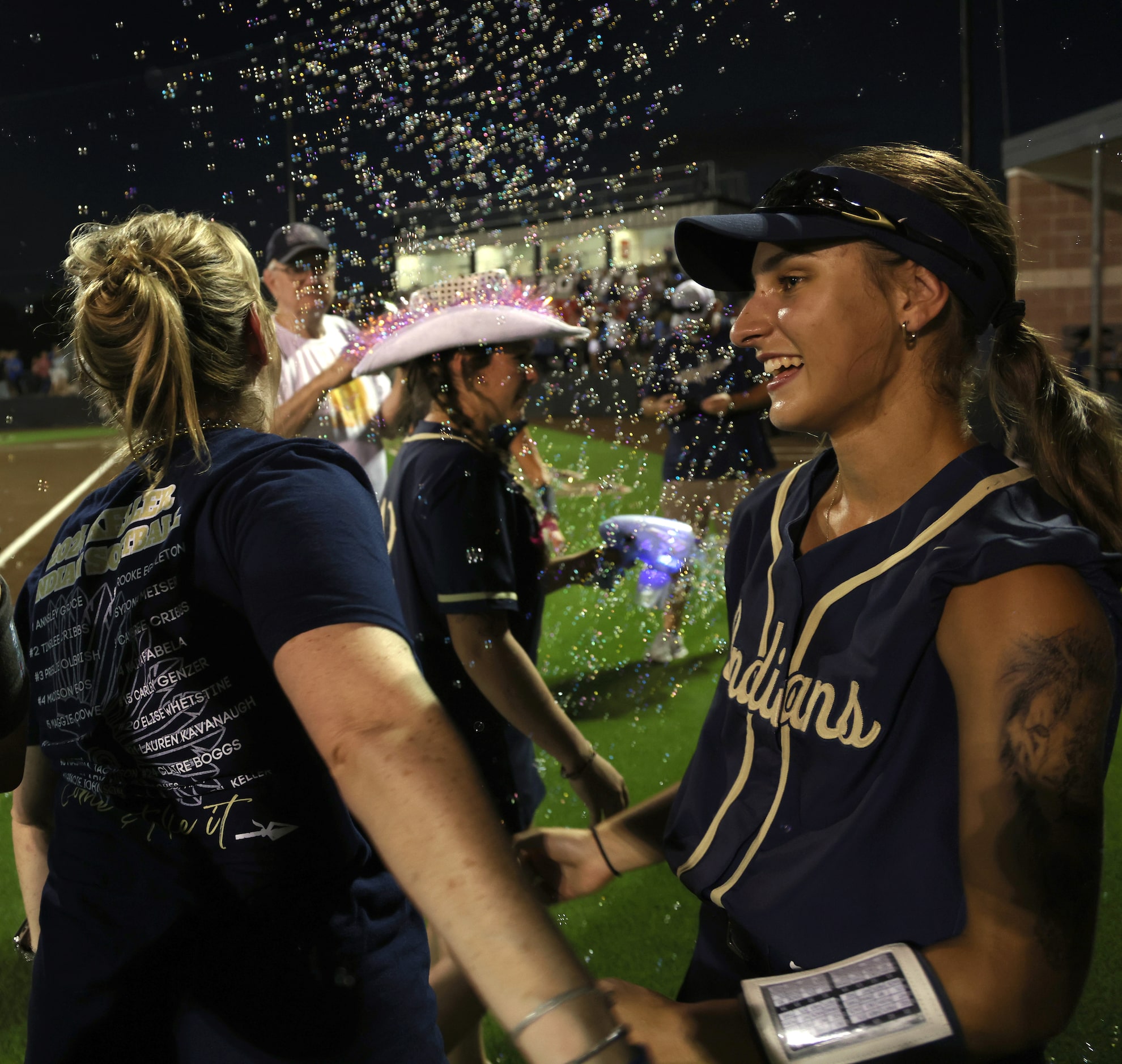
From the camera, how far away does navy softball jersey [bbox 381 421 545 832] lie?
2.31 meters

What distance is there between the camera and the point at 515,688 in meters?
2.25

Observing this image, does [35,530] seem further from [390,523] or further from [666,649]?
[390,523]

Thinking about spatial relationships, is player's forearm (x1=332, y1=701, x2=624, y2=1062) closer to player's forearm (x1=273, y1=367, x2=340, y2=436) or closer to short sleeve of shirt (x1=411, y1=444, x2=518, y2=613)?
short sleeve of shirt (x1=411, y1=444, x2=518, y2=613)

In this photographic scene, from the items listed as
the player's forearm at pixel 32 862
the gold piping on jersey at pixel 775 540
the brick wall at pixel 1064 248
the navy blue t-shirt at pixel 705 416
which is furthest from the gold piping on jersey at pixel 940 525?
the brick wall at pixel 1064 248

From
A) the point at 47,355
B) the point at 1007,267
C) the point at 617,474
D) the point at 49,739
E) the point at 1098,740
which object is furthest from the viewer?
the point at 47,355

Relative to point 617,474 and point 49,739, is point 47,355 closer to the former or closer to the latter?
point 617,474

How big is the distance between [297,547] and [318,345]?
162 inches

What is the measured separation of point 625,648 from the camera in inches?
237

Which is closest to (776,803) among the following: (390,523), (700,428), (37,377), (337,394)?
(390,523)

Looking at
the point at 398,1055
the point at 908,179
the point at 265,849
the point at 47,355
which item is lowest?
the point at 47,355

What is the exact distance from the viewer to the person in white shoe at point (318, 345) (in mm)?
4613

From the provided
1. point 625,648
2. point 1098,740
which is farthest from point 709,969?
point 625,648

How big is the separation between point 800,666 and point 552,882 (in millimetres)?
664

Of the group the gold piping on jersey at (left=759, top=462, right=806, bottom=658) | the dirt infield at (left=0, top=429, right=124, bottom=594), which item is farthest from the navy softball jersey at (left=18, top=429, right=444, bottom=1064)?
the dirt infield at (left=0, top=429, right=124, bottom=594)
